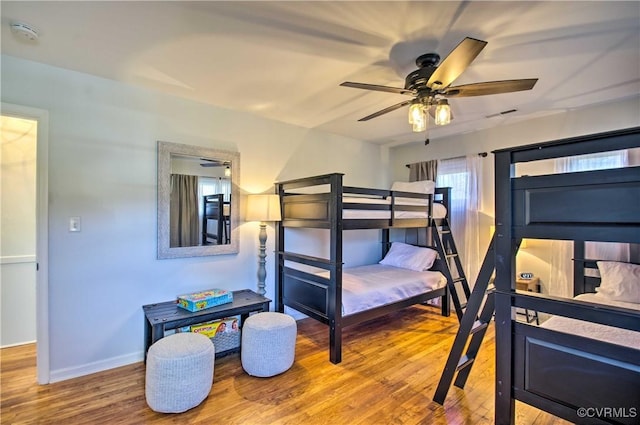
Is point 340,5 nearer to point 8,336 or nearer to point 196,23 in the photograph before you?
point 196,23

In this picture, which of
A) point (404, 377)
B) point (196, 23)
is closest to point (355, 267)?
point (404, 377)

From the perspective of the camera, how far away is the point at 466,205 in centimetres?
404

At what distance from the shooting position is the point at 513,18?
5.69 ft

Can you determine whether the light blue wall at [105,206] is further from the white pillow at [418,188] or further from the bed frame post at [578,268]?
the bed frame post at [578,268]

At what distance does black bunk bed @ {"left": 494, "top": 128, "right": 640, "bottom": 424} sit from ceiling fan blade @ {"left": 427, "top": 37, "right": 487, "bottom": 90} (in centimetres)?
56

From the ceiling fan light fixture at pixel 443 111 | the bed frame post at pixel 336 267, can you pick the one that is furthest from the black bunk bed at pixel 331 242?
the ceiling fan light fixture at pixel 443 111

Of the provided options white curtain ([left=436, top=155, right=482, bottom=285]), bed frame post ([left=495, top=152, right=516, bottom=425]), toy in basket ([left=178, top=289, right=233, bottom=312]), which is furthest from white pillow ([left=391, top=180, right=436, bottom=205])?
toy in basket ([left=178, top=289, right=233, bottom=312])

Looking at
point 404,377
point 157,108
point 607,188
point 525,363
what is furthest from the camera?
point 157,108

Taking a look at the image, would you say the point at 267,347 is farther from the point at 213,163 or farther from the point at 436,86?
the point at 436,86

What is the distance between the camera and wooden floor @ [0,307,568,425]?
6.53 ft

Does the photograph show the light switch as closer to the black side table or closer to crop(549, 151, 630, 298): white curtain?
the black side table

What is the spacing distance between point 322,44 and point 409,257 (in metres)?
3.15

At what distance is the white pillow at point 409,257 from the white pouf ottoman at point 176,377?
116 inches

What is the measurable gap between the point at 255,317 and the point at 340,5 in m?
2.43
